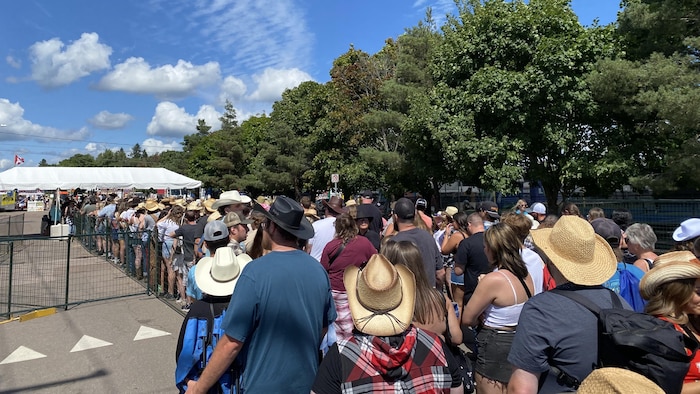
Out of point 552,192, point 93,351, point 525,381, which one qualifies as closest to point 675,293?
point 525,381

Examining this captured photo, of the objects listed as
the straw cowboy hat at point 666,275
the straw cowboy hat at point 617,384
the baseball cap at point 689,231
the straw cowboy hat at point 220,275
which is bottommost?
the straw cowboy hat at point 220,275

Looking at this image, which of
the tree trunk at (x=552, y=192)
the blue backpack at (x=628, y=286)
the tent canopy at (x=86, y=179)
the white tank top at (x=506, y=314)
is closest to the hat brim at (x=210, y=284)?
the white tank top at (x=506, y=314)

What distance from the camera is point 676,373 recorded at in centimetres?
169

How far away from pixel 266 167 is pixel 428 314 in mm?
38532

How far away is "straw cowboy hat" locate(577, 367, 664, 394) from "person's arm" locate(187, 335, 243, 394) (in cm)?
161

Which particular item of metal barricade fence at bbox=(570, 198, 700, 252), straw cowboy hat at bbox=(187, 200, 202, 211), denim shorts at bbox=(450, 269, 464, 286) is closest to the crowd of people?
denim shorts at bbox=(450, 269, 464, 286)

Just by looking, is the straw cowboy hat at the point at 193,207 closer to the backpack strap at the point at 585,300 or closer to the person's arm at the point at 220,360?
the person's arm at the point at 220,360

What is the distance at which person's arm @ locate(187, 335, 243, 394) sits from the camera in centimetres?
230

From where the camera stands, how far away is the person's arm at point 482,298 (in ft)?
9.74

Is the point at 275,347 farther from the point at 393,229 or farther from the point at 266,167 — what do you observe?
the point at 266,167

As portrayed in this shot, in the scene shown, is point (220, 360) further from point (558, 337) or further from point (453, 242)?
point (453, 242)

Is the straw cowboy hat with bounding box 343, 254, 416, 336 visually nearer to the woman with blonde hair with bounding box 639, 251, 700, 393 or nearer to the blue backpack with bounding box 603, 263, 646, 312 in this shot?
the woman with blonde hair with bounding box 639, 251, 700, 393

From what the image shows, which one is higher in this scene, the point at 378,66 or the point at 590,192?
the point at 378,66

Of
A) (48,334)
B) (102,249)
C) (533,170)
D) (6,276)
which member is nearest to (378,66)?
(533,170)
